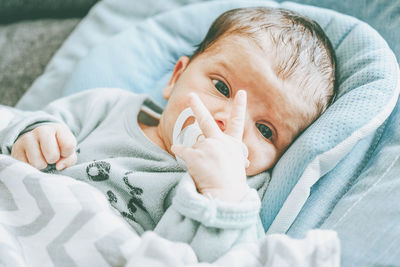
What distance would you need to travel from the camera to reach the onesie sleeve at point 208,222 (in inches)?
26.0

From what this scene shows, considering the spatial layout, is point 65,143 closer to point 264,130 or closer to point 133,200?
point 133,200

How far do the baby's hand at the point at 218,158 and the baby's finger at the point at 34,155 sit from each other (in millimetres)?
313

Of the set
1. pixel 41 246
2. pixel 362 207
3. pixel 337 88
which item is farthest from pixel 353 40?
pixel 41 246

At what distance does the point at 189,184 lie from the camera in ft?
2.25

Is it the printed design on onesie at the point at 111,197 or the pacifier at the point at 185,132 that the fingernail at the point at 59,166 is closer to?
the printed design on onesie at the point at 111,197

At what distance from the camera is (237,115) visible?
73 cm

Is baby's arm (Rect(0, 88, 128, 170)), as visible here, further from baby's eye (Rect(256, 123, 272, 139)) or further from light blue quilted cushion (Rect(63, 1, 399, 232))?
baby's eye (Rect(256, 123, 272, 139))

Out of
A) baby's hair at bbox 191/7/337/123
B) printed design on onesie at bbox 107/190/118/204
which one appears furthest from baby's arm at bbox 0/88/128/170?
baby's hair at bbox 191/7/337/123

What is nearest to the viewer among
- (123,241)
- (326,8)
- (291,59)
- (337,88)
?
(123,241)

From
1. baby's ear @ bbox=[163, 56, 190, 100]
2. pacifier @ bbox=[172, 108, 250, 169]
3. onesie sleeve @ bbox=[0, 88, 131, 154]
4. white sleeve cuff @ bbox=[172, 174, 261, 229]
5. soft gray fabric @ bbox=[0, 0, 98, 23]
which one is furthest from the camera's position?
soft gray fabric @ bbox=[0, 0, 98, 23]

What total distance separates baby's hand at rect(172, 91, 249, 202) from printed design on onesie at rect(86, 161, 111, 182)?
0.22 m

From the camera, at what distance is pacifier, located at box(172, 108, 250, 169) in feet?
2.67

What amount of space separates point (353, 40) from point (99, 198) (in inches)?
29.7

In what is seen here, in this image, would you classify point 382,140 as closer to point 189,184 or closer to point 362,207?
point 362,207
